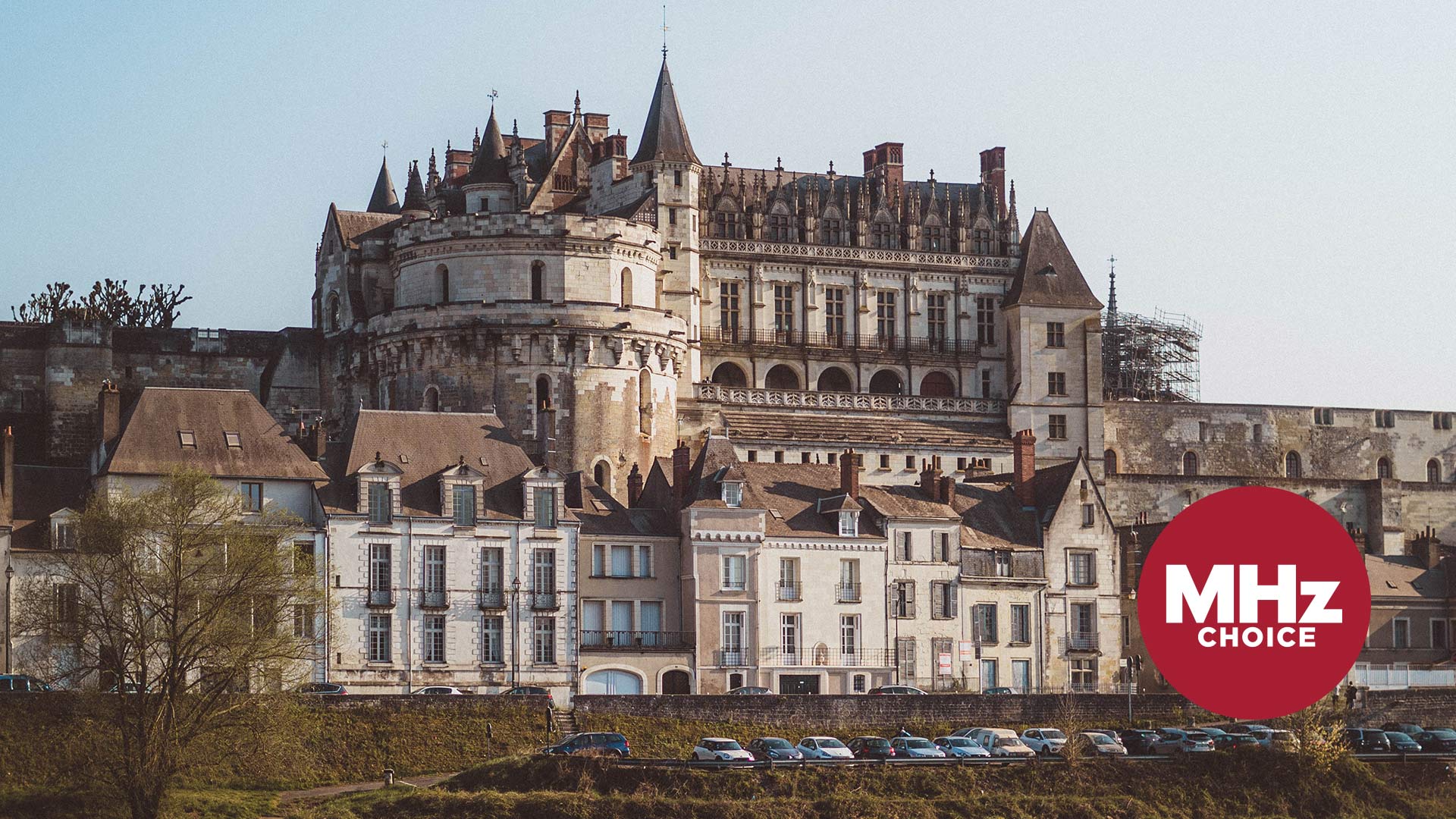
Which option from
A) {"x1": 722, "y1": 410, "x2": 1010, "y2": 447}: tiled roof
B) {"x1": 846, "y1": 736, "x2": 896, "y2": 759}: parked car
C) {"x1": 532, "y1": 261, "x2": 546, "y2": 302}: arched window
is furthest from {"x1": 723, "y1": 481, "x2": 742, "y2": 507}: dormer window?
{"x1": 722, "y1": 410, "x2": 1010, "y2": 447}: tiled roof

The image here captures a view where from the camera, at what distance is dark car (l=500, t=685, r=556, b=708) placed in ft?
195

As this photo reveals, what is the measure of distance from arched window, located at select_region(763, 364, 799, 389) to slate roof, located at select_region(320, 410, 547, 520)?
23.1 meters

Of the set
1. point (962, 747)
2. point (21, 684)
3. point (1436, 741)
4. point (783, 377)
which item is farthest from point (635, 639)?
point (783, 377)

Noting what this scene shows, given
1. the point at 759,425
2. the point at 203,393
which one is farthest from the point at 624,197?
the point at 203,393

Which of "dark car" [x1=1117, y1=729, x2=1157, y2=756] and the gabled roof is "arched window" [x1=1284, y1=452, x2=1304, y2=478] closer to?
the gabled roof

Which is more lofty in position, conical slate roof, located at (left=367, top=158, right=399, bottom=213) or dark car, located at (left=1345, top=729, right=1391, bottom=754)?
conical slate roof, located at (left=367, top=158, right=399, bottom=213)

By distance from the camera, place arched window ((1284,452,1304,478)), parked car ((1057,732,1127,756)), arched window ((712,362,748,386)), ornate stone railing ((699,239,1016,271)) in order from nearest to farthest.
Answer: parked car ((1057,732,1127,756)), ornate stone railing ((699,239,1016,271)), arched window ((712,362,748,386)), arched window ((1284,452,1304,478))

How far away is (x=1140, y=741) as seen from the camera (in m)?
59.1

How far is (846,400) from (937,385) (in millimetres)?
6716

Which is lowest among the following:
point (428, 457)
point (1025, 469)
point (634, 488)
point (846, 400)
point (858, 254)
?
point (634, 488)

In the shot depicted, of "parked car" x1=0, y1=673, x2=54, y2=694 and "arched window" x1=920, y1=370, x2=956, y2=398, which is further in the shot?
"arched window" x1=920, y1=370, x2=956, y2=398

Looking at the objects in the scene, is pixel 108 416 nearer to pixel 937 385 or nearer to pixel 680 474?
pixel 680 474

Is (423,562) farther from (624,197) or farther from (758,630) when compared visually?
(624,197)

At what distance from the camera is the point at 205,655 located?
52844 millimetres
